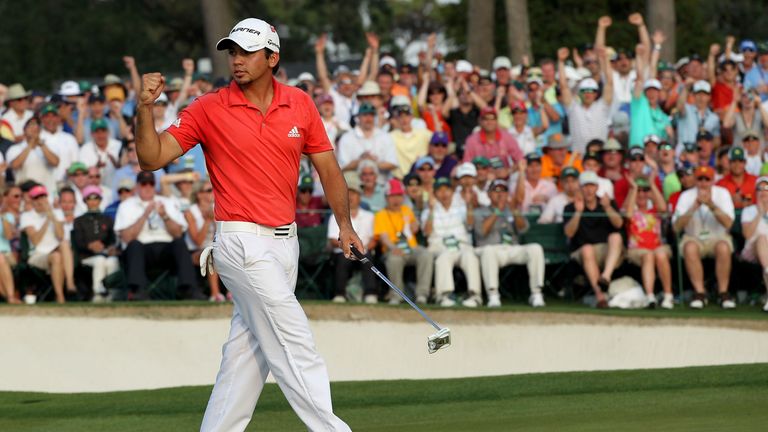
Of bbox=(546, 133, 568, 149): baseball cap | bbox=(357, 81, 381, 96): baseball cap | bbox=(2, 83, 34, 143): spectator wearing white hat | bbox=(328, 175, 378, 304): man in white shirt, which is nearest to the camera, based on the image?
bbox=(328, 175, 378, 304): man in white shirt

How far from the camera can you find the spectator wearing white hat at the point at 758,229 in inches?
554

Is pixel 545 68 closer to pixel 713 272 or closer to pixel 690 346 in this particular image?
pixel 713 272

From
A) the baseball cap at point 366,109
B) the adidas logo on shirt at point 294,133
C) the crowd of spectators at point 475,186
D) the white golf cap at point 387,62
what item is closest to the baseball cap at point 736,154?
the crowd of spectators at point 475,186

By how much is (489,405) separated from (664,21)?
529 inches

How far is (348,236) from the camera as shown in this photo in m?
7.43

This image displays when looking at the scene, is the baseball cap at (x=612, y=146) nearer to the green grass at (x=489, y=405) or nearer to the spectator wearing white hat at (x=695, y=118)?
the spectator wearing white hat at (x=695, y=118)

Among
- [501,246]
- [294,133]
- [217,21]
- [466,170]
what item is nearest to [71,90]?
[466,170]

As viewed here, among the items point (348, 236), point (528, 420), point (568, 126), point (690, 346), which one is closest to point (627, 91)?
point (568, 126)

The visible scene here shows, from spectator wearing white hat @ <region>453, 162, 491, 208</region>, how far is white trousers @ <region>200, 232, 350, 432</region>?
7.90 meters

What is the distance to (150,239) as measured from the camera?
1486 centimetres

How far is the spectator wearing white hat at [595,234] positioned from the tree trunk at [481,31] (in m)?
12.8

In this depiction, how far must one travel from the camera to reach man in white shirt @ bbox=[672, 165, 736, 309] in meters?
14.3

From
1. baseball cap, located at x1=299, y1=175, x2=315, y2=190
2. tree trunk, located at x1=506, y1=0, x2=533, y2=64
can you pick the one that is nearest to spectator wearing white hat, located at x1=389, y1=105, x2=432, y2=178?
baseball cap, located at x1=299, y1=175, x2=315, y2=190

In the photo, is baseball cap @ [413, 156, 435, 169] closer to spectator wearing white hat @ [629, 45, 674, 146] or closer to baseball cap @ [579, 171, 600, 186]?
baseball cap @ [579, 171, 600, 186]
